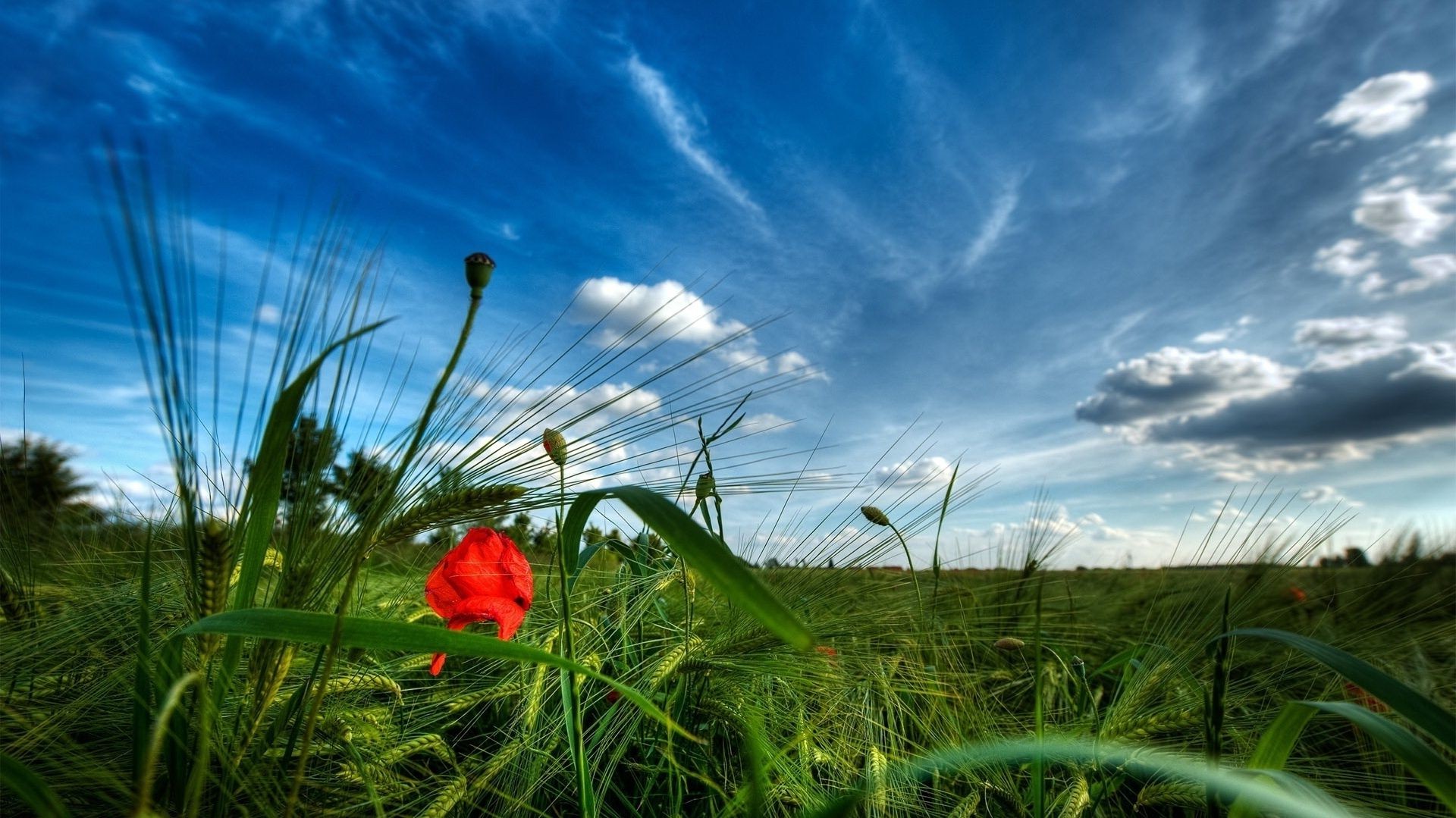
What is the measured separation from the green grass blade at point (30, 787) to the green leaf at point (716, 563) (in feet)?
1.46

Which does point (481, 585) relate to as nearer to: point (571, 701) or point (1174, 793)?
point (571, 701)

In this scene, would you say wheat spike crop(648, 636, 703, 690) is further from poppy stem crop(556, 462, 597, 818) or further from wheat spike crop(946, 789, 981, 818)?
wheat spike crop(946, 789, 981, 818)

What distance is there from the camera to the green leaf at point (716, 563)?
1.57 ft

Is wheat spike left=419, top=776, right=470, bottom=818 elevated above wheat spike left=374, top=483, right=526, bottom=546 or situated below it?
below

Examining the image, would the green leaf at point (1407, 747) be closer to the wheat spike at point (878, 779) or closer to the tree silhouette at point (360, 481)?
the wheat spike at point (878, 779)

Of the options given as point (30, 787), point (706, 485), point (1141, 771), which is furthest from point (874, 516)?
point (30, 787)

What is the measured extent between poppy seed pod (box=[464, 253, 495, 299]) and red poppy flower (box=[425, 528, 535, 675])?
0.56m

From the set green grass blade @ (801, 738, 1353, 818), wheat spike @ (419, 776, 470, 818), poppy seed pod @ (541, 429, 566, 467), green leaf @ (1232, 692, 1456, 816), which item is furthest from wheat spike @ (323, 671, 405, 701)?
green leaf @ (1232, 692, 1456, 816)

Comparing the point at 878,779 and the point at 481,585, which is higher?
the point at 481,585

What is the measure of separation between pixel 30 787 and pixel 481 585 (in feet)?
1.82

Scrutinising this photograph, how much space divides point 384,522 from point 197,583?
166mm

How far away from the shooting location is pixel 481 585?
1.09 meters

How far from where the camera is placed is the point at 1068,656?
5.72 ft

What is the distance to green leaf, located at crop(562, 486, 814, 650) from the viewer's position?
18.8 inches
